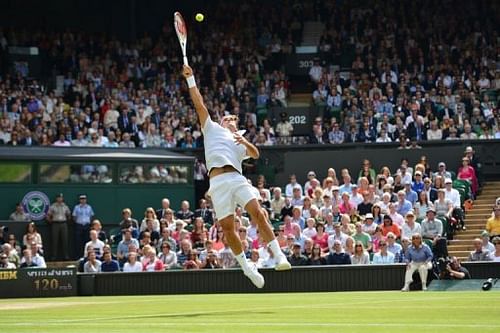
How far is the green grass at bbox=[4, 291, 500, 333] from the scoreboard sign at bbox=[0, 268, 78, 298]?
8.78 meters

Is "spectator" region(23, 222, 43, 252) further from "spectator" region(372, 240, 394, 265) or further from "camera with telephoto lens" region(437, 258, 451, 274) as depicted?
"camera with telephoto lens" region(437, 258, 451, 274)

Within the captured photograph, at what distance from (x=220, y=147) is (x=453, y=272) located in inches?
339

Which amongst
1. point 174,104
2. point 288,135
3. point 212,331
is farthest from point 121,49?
point 212,331

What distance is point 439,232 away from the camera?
24875 mm

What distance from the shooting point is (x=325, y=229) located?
26.0 meters

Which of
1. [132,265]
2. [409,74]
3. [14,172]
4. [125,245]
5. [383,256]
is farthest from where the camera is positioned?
[409,74]

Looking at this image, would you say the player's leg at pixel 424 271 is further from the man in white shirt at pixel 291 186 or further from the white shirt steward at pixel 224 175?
the man in white shirt at pixel 291 186

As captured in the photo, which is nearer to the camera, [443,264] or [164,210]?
[443,264]

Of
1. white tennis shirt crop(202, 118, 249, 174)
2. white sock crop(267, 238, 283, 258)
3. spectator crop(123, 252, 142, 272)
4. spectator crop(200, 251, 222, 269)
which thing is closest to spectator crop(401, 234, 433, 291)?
spectator crop(200, 251, 222, 269)

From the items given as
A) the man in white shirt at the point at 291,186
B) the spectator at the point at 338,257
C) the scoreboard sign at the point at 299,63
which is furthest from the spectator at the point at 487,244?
the scoreboard sign at the point at 299,63

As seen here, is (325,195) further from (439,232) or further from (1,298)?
(1,298)

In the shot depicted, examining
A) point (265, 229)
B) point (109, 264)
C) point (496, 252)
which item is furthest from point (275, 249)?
point (109, 264)

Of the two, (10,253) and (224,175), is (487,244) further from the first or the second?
(10,253)

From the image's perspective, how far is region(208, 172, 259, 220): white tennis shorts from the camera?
1438 centimetres
